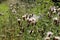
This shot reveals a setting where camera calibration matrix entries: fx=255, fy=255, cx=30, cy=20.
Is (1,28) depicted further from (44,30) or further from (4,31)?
(44,30)

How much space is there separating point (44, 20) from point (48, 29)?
1.79 feet

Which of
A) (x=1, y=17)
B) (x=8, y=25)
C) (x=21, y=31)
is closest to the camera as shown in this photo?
(x=21, y=31)

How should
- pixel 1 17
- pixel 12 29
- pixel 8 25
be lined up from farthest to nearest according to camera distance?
pixel 1 17, pixel 8 25, pixel 12 29

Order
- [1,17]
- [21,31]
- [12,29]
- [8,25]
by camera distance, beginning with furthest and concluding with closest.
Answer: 1. [1,17]
2. [8,25]
3. [12,29]
4. [21,31]

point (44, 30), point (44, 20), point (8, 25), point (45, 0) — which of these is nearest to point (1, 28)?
point (8, 25)

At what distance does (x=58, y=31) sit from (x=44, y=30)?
203 mm

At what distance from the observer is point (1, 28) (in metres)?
4.51

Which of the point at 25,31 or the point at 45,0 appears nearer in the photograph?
the point at 25,31

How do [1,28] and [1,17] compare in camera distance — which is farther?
[1,17]

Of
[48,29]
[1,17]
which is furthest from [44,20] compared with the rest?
[1,17]

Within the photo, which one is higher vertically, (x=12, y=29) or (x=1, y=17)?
(x=12, y=29)

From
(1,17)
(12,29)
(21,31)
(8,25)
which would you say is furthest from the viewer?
(1,17)

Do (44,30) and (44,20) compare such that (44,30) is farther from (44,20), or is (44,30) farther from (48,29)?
(44,20)

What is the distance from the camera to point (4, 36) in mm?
4121
